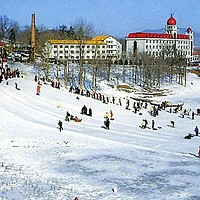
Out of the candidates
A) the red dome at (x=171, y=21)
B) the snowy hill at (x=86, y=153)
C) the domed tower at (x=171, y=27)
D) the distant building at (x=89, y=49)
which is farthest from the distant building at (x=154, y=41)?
the snowy hill at (x=86, y=153)

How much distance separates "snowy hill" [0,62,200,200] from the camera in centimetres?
1820

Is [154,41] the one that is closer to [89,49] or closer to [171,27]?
[171,27]

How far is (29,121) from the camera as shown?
30641 mm

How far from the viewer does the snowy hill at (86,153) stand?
18.2m

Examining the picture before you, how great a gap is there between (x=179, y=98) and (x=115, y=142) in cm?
3869

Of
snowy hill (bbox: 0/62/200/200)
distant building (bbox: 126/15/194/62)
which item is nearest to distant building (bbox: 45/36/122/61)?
distant building (bbox: 126/15/194/62)

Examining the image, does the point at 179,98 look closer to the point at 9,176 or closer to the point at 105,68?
the point at 105,68

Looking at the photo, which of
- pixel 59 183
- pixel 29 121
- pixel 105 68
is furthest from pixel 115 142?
pixel 105 68

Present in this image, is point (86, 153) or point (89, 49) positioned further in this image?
point (89, 49)

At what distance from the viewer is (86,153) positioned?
81.5ft

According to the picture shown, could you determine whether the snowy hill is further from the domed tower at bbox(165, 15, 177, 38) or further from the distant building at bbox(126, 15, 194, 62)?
the domed tower at bbox(165, 15, 177, 38)

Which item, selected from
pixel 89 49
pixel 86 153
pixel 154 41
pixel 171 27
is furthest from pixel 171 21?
pixel 86 153

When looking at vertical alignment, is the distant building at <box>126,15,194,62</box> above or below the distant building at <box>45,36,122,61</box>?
above

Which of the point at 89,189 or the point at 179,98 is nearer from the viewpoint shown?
the point at 89,189
